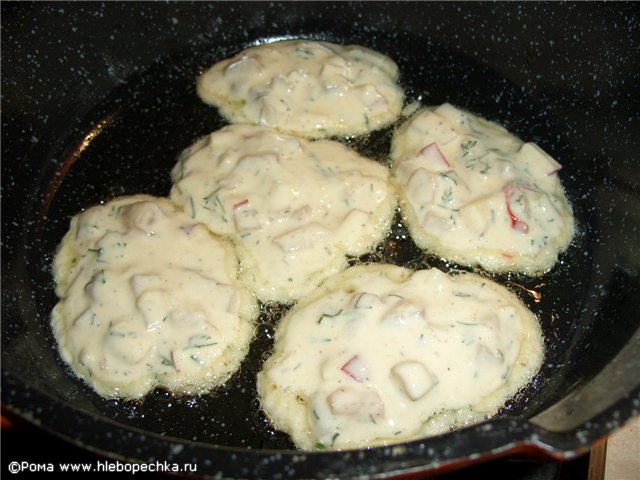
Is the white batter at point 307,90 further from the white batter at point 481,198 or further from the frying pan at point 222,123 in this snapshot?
the white batter at point 481,198

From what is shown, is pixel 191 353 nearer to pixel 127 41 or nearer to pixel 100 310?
pixel 100 310

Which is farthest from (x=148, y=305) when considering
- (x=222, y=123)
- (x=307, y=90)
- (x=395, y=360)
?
(x=307, y=90)

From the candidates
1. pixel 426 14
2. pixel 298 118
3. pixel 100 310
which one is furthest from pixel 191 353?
pixel 426 14

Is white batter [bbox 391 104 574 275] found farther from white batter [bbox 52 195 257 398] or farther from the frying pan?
white batter [bbox 52 195 257 398]

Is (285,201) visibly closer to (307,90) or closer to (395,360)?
(307,90)

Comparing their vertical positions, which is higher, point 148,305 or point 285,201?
point 285,201

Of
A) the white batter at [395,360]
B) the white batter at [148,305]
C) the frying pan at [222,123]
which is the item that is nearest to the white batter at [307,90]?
the frying pan at [222,123]
